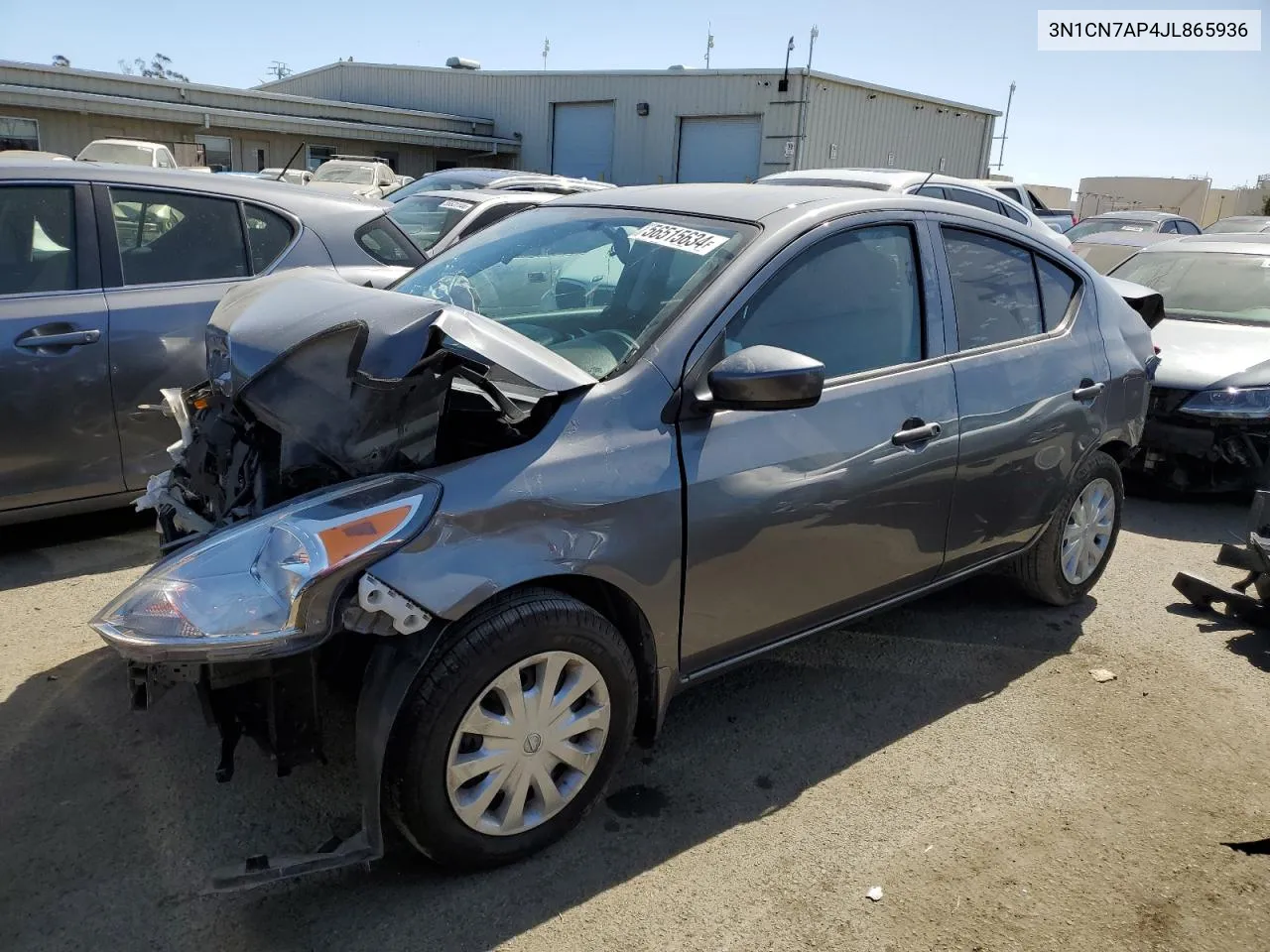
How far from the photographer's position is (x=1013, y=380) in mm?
3723

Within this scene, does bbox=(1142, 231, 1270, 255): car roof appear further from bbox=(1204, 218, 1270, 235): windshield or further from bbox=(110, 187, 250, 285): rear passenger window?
bbox=(1204, 218, 1270, 235): windshield

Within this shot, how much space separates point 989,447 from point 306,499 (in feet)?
8.04

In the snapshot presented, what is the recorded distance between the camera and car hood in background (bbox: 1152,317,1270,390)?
20.3 ft

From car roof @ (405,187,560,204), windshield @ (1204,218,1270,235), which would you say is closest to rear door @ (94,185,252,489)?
car roof @ (405,187,560,204)

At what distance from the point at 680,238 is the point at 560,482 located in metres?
1.10

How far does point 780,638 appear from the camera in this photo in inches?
125

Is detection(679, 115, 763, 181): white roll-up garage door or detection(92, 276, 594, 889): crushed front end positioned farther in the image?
detection(679, 115, 763, 181): white roll-up garage door

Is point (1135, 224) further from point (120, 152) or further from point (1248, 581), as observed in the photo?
point (120, 152)

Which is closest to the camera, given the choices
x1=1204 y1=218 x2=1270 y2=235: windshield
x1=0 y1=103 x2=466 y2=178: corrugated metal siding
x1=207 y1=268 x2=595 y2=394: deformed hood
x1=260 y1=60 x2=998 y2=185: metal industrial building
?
x1=207 y1=268 x2=595 y2=394: deformed hood

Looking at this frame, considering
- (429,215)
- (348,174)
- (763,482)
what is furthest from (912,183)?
(348,174)

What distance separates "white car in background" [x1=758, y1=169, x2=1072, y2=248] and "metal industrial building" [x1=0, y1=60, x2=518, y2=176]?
654 inches

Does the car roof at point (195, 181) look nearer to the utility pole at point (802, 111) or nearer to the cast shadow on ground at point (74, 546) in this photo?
the cast shadow on ground at point (74, 546)

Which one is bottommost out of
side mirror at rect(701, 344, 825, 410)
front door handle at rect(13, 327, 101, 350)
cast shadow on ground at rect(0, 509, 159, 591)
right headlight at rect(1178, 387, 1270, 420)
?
cast shadow on ground at rect(0, 509, 159, 591)

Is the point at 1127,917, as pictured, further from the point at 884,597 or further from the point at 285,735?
the point at 285,735
